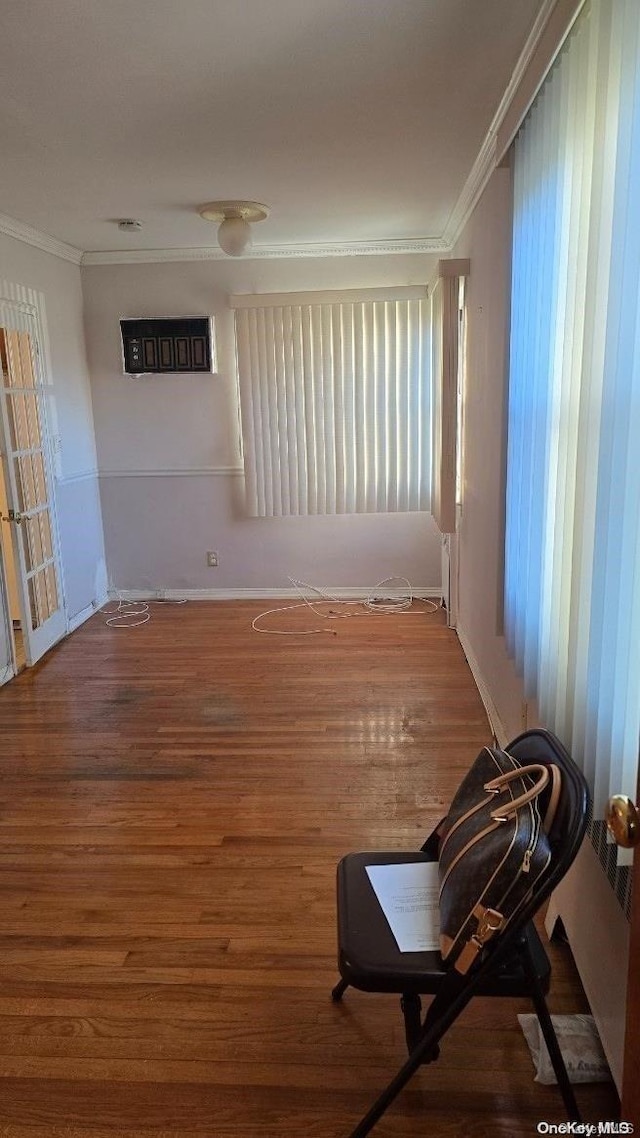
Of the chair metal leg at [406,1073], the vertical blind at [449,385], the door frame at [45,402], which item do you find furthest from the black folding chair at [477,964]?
the door frame at [45,402]

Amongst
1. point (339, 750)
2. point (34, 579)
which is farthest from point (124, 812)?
point (34, 579)

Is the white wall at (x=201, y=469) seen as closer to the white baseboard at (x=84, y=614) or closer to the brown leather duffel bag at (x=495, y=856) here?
the white baseboard at (x=84, y=614)

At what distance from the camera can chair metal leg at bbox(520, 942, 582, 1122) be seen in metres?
1.33

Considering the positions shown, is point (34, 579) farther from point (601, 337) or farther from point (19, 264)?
point (601, 337)

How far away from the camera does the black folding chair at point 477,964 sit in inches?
48.3

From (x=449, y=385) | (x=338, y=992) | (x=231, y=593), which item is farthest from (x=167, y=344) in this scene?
(x=338, y=992)

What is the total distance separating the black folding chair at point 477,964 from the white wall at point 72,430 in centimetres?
→ 402

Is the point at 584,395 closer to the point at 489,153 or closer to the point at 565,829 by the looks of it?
the point at 565,829

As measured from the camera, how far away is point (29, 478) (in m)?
4.33

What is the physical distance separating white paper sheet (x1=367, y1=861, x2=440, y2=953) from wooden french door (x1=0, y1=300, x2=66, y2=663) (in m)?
3.26

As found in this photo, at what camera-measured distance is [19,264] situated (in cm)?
430

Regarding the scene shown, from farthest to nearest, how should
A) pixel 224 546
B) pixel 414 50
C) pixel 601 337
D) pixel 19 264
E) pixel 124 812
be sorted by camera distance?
pixel 224 546 → pixel 19 264 → pixel 124 812 → pixel 414 50 → pixel 601 337

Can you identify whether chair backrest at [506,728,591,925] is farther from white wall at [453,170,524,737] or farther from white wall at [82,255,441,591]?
white wall at [82,255,441,591]

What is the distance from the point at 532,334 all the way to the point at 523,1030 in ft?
6.11
